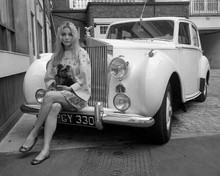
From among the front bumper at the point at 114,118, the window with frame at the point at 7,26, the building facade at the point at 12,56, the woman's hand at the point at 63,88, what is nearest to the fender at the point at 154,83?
the front bumper at the point at 114,118

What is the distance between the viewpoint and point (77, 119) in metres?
3.31

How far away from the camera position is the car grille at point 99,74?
3416 mm

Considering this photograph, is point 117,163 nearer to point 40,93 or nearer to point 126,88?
point 126,88

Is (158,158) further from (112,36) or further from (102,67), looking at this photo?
(112,36)

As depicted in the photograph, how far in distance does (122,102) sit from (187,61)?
6.86 ft

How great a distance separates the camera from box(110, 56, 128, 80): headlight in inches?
126

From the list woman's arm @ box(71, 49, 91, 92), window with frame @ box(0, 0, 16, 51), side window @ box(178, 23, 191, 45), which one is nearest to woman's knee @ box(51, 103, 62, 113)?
woman's arm @ box(71, 49, 91, 92)

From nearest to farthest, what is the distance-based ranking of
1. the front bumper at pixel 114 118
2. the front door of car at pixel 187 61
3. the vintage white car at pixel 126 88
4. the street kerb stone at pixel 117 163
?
1. the street kerb stone at pixel 117 163
2. the front bumper at pixel 114 118
3. the vintage white car at pixel 126 88
4. the front door of car at pixel 187 61

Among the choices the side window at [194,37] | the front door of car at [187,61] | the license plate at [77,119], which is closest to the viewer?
the license plate at [77,119]

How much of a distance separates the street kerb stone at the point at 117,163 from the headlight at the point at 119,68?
90cm

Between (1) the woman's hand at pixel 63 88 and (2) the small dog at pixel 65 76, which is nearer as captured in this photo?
(1) the woman's hand at pixel 63 88

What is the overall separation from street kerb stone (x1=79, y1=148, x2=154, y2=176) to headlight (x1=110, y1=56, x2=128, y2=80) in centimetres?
90

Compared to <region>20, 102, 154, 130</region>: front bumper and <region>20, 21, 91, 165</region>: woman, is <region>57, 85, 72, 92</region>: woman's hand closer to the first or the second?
<region>20, 21, 91, 165</region>: woman

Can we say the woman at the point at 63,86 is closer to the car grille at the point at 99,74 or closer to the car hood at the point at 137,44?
the car grille at the point at 99,74
